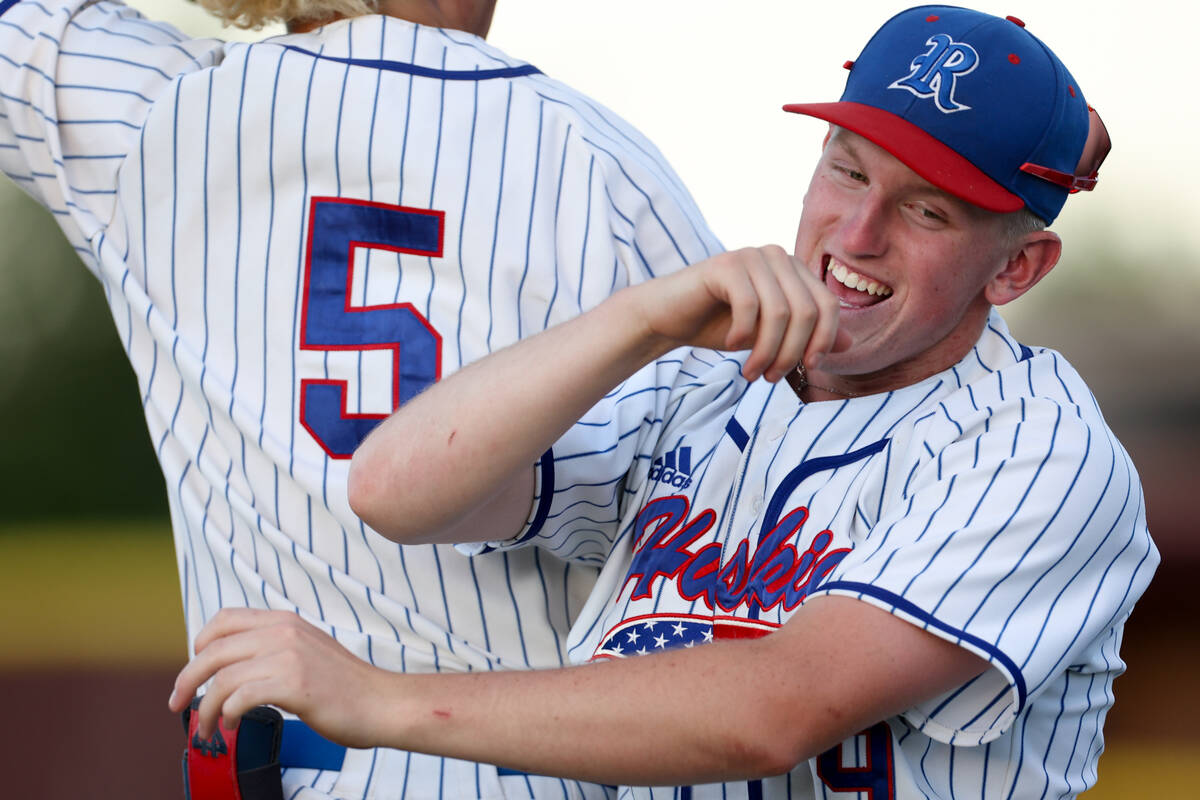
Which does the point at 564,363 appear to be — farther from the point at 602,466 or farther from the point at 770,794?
the point at 770,794

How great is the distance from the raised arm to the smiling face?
29 cm

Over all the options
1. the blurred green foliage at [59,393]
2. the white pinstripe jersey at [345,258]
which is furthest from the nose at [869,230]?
the blurred green foliage at [59,393]

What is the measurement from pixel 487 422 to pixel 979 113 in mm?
580

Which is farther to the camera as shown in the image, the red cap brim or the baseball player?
the red cap brim

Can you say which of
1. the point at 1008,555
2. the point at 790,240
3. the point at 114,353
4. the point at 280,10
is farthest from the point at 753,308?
the point at 114,353

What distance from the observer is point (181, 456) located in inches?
58.2

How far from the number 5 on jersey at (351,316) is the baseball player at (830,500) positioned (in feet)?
0.59

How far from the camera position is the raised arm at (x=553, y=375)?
3.28ft

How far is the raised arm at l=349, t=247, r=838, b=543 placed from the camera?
1.00 metres

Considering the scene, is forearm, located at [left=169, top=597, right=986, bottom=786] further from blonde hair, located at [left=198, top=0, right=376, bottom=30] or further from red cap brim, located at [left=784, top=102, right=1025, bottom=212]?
blonde hair, located at [left=198, top=0, right=376, bottom=30]

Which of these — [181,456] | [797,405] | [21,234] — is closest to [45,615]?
[21,234]

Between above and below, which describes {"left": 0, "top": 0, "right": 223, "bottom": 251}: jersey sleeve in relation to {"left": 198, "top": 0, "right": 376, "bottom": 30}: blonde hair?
below

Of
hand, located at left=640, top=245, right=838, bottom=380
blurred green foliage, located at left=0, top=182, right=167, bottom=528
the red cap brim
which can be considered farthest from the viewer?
blurred green foliage, located at left=0, top=182, right=167, bottom=528

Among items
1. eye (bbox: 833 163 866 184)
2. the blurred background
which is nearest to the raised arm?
eye (bbox: 833 163 866 184)
